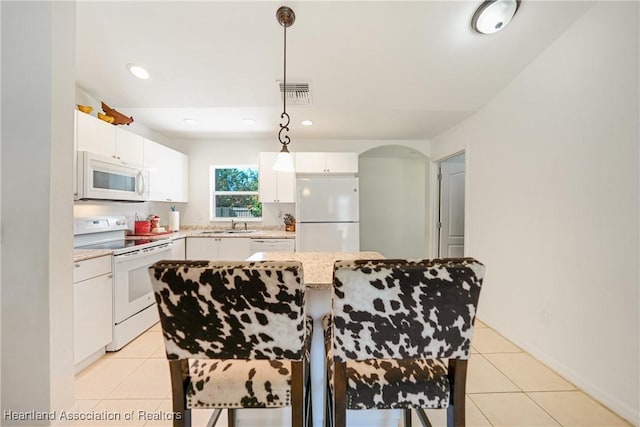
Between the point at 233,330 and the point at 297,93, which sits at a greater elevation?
the point at 297,93

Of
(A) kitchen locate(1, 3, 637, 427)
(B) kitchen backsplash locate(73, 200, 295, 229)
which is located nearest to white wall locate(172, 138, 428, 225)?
(B) kitchen backsplash locate(73, 200, 295, 229)

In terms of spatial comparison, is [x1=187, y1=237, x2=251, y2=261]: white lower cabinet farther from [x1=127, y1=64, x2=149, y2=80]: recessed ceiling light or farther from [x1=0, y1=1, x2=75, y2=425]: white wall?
[x1=0, y1=1, x2=75, y2=425]: white wall

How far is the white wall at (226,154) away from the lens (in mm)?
4066

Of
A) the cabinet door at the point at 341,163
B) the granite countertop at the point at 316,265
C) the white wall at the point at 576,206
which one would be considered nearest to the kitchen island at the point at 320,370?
the granite countertop at the point at 316,265

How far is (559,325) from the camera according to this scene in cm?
188

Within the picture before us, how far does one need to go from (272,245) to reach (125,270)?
5.26 ft

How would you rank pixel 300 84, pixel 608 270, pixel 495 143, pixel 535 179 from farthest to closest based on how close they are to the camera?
1. pixel 495 143
2. pixel 300 84
3. pixel 535 179
4. pixel 608 270

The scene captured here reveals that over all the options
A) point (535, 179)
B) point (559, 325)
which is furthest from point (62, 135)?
point (559, 325)

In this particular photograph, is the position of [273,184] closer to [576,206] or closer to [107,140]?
[107,140]

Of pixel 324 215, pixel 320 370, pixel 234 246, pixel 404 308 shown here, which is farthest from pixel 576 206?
pixel 234 246

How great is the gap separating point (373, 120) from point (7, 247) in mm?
3171

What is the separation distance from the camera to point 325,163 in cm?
377

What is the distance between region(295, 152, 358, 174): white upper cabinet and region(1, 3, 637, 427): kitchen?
143cm

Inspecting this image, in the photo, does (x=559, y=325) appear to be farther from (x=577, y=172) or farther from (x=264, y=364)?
(x=264, y=364)
